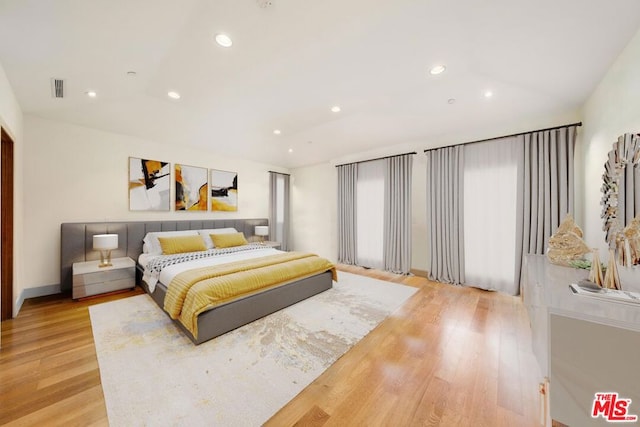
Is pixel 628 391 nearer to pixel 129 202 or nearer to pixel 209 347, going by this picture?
pixel 209 347

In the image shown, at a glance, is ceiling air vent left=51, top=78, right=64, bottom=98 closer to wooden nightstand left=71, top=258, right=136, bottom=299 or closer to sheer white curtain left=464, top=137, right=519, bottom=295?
wooden nightstand left=71, top=258, right=136, bottom=299

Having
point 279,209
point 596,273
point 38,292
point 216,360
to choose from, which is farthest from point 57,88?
point 596,273

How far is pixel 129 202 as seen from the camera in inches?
148

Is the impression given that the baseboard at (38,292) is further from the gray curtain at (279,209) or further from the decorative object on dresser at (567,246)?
the decorative object on dresser at (567,246)

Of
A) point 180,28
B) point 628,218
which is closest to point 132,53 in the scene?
point 180,28

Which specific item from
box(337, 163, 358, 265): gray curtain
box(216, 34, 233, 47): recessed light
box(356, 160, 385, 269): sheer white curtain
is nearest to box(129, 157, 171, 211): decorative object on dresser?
box(216, 34, 233, 47): recessed light

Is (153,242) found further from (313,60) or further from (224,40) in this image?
(313,60)

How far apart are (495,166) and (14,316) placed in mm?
6279

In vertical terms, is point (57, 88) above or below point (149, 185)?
above

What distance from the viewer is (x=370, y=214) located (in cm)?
489

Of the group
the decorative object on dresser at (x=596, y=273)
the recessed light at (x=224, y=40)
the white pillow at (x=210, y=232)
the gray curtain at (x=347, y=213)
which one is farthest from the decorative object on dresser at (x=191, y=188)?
the decorative object on dresser at (x=596, y=273)

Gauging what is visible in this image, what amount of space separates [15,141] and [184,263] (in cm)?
218

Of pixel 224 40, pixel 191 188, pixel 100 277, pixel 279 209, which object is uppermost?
pixel 224 40

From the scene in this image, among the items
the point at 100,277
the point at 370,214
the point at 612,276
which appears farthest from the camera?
the point at 370,214
